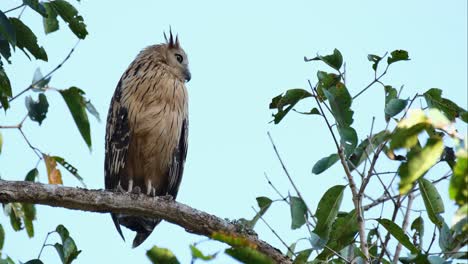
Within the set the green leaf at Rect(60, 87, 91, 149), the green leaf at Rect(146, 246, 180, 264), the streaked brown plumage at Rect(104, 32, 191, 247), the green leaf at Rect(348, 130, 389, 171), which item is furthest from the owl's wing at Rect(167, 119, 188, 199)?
the green leaf at Rect(146, 246, 180, 264)

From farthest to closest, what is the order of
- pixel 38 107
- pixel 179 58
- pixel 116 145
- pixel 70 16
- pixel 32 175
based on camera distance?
pixel 179 58
pixel 116 145
pixel 32 175
pixel 38 107
pixel 70 16

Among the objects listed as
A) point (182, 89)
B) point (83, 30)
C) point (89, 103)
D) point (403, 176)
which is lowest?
point (403, 176)

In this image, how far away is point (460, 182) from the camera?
1954mm

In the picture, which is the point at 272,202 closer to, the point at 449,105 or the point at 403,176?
the point at 449,105

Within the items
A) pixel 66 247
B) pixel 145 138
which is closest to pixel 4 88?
pixel 66 247

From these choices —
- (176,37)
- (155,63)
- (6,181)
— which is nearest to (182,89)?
(155,63)

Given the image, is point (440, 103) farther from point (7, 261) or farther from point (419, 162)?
point (7, 261)

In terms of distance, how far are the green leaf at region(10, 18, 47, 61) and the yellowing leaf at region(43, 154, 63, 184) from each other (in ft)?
2.35

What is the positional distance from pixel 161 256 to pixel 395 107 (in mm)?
1995

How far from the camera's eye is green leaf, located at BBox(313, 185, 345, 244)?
3898 millimetres

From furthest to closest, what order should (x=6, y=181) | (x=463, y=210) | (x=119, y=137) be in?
(x=119, y=137) < (x=6, y=181) < (x=463, y=210)

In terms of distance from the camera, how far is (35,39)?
429 centimetres

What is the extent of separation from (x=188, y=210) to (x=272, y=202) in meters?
0.53

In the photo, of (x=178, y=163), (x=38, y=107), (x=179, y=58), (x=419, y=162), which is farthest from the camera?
(x=179, y=58)
